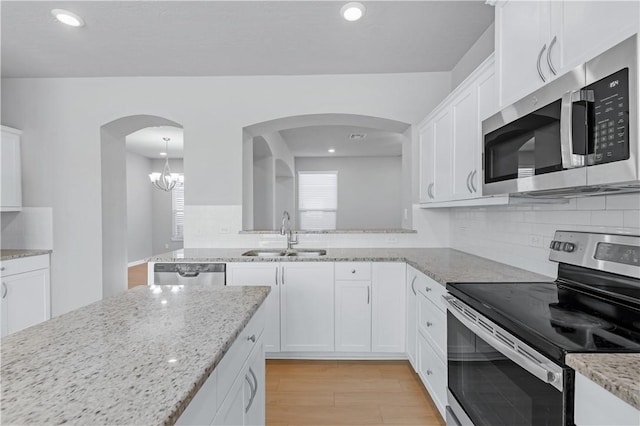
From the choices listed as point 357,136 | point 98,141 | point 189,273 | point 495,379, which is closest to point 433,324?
point 495,379

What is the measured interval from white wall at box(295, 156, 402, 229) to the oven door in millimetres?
6475

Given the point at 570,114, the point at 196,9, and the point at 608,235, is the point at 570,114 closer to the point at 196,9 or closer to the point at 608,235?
the point at 608,235

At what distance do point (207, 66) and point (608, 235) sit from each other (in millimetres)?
3223

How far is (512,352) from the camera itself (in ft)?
3.57

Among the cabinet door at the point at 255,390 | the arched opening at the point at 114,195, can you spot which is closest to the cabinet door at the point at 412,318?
the cabinet door at the point at 255,390

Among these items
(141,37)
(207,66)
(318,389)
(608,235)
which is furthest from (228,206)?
(608,235)

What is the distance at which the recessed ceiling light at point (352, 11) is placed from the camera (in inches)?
85.9

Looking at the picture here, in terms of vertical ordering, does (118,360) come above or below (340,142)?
below

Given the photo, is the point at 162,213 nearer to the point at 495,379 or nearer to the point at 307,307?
the point at 307,307

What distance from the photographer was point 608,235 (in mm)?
1347

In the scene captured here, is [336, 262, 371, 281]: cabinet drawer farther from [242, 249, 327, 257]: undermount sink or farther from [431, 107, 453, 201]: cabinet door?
[431, 107, 453, 201]: cabinet door

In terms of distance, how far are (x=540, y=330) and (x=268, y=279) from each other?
2.04 m

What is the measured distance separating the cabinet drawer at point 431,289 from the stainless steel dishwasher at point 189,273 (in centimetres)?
156

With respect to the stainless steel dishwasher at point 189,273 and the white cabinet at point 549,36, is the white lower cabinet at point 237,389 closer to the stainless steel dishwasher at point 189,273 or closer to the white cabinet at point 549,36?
the stainless steel dishwasher at point 189,273
